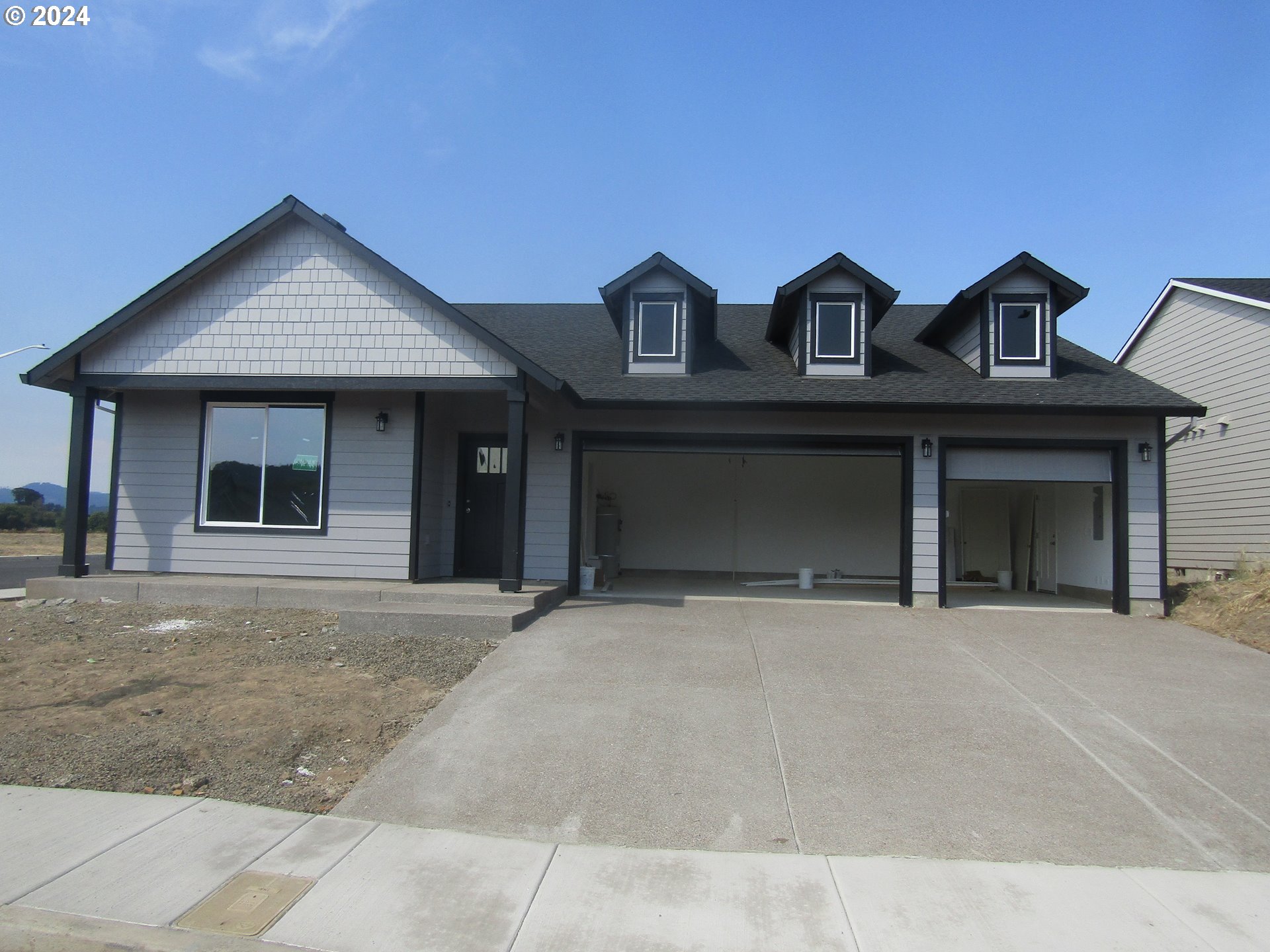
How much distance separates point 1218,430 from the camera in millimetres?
14734

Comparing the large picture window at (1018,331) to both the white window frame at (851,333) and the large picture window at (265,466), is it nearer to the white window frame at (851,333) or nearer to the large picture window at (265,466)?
the white window frame at (851,333)

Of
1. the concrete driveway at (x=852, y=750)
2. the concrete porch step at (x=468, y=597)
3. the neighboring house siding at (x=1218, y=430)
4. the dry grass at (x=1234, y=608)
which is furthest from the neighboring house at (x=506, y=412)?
the neighboring house siding at (x=1218, y=430)

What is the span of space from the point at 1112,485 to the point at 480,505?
29.6 ft

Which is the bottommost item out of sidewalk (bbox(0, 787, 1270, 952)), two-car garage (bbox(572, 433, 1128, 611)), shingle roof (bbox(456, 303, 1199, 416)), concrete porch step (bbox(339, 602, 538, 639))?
sidewalk (bbox(0, 787, 1270, 952))

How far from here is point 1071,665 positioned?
Result: 8141 mm

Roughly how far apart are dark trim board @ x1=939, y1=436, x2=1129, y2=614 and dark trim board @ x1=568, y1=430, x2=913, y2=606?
1.40 ft

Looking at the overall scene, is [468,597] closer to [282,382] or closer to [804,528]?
[282,382]

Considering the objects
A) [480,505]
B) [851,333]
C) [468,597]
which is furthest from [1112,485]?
[480,505]

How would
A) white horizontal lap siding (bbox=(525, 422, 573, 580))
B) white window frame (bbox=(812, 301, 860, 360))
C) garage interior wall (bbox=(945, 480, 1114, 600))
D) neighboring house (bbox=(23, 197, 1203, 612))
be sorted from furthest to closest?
white window frame (bbox=(812, 301, 860, 360)) → garage interior wall (bbox=(945, 480, 1114, 600)) → white horizontal lap siding (bbox=(525, 422, 573, 580)) → neighboring house (bbox=(23, 197, 1203, 612))

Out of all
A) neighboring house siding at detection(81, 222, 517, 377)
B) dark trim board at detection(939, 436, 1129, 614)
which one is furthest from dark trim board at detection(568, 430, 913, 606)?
neighboring house siding at detection(81, 222, 517, 377)

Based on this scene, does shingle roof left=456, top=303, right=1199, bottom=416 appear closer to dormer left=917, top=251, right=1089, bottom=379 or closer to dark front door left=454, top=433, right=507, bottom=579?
dormer left=917, top=251, right=1089, bottom=379

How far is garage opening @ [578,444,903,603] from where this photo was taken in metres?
16.1

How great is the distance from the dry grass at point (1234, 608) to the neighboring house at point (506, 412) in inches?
25.7

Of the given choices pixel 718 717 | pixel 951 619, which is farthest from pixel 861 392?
pixel 718 717
